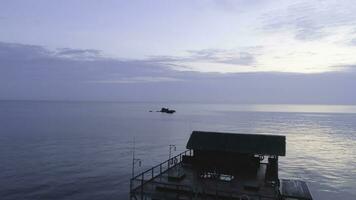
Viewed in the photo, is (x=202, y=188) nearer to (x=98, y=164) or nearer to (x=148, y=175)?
(x=148, y=175)

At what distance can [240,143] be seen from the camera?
35688mm

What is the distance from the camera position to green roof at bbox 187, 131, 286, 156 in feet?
113

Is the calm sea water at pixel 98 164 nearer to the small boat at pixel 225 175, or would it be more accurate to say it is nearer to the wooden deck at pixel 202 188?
the small boat at pixel 225 175

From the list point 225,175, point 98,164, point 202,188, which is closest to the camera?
point 202,188

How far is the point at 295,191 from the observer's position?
30078mm

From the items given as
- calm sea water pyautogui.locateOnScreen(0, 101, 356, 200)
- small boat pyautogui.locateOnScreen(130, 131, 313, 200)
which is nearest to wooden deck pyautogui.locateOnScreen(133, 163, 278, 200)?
small boat pyautogui.locateOnScreen(130, 131, 313, 200)

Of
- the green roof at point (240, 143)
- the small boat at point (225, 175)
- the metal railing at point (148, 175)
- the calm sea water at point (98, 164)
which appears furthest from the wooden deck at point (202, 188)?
the calm sea water at point (98, 164)

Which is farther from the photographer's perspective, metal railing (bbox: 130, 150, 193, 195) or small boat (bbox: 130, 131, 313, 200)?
metal railing (bbox: 130, 150, 193, 195)

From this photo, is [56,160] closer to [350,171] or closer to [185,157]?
[185,157]

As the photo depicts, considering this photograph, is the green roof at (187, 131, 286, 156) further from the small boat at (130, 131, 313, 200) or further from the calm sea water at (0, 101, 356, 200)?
the calm sea water at (0, 101, 356, 200)

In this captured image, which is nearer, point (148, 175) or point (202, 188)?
point (202, 188)

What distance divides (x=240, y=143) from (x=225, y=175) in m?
3.85

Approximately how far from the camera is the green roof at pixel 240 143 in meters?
34.3

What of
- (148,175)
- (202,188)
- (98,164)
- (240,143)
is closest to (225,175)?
(240,143)
